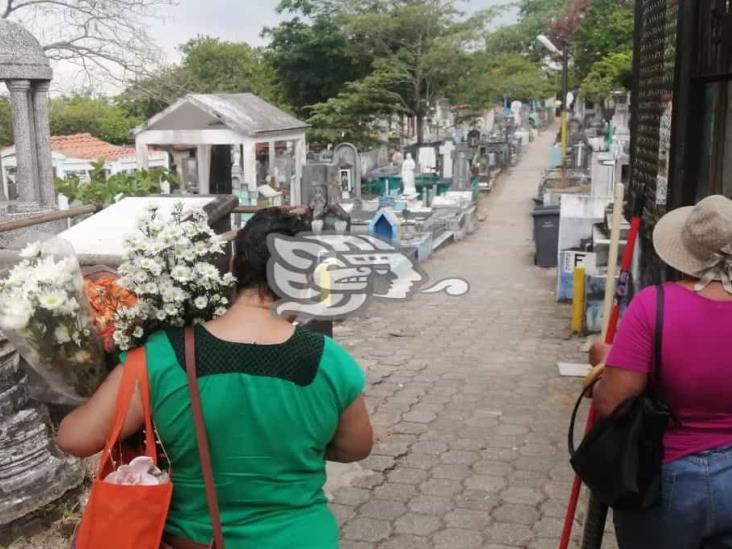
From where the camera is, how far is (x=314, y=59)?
30141 mm

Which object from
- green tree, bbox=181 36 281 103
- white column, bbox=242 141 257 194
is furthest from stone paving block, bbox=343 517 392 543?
green tree, bbox=181 36 281 103

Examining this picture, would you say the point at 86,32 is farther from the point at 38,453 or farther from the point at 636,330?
the point at 636,330

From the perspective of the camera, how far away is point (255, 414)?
1.90 metres

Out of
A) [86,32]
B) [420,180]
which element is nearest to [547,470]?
[86,32]

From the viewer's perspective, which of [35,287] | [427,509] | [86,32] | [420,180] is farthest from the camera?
[420,180]

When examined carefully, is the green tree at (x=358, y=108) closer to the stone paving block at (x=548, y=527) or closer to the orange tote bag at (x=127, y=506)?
the stone paving block at (x=548, y=527)

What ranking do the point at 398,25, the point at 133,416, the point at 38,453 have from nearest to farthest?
1. the point at 133,416
2. the point at 38,453
3. the point at 398,25

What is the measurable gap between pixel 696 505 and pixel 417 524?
2.00 m

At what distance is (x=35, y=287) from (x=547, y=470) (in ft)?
11.0

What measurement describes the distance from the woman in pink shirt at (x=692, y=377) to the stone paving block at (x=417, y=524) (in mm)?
1796

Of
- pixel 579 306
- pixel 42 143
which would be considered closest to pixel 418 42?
pixel 42 143

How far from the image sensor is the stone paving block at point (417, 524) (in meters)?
3.96

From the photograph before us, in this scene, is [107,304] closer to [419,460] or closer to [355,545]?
[355,545]

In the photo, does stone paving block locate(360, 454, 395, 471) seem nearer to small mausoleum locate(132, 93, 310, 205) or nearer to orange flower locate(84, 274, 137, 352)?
orange flower locate(84, 274, 137, 352)
